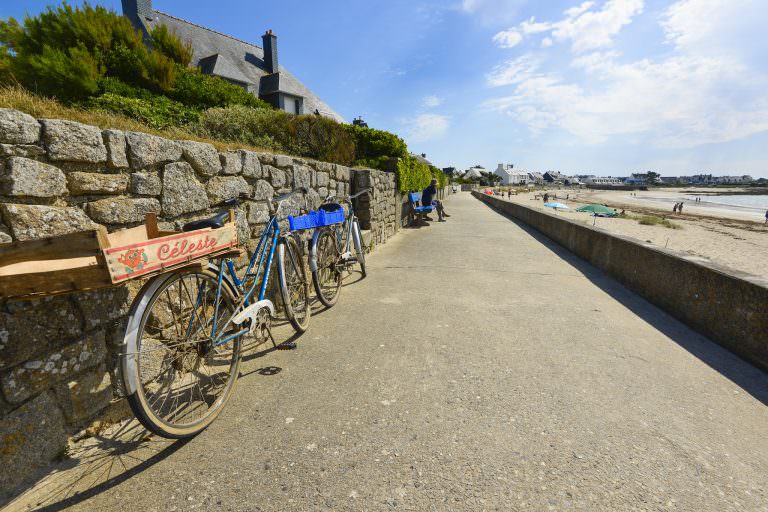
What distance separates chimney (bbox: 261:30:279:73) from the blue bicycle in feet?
109

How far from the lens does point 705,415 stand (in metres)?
2.26

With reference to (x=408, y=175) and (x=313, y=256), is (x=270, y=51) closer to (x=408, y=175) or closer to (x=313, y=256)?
(x=408, y=175)

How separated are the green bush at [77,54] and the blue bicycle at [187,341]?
11.3 m

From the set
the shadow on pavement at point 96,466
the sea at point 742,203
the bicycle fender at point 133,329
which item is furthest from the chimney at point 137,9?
the sea at point 742,203

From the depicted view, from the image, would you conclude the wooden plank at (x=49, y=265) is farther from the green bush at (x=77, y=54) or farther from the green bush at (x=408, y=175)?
the green bush at (x=77, y=54)

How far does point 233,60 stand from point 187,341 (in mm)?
32685

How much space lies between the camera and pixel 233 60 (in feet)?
90.8

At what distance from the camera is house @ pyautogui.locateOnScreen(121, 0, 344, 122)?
77.2ft

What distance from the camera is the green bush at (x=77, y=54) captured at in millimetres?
9469

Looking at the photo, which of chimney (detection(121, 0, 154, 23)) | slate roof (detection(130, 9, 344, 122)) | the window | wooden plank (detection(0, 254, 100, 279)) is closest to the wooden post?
wooden plank (detection(0, 254, 100, 279))

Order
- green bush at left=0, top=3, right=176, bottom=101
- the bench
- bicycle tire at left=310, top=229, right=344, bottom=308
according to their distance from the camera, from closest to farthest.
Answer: bicycle tire at left=310, top=229, right=344, bottom=308
green bush at left=0, top=3, right=176, bottom=101
the bench

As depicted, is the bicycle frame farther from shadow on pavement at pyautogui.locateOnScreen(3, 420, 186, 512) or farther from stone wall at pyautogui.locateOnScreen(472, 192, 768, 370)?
stone wall at pyautogui.locateOnScreen(472, 192, 768, 370)

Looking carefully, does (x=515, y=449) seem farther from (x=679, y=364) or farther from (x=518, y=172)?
(x=518, y=172)

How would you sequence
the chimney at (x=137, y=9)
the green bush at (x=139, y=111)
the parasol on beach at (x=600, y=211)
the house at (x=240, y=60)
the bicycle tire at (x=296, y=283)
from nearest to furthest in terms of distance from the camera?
the bicycle tire at (x=296, y=283) → the green bush at (x=139, y=111) → the chimney at (x=137, y=9) → the house at (x=240, y=60) → the parasol on beach at (x=600, y=211)
